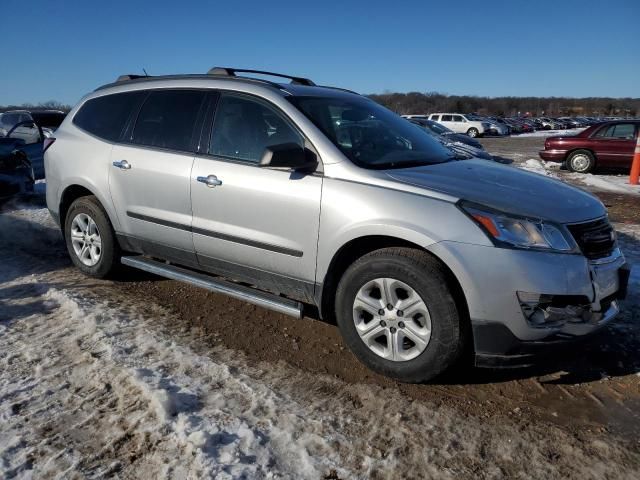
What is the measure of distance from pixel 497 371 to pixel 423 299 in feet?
2.77

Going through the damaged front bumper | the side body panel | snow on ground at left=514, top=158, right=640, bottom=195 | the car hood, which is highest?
the car hood

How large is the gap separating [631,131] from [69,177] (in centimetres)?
1431

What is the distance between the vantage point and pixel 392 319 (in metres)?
3.13

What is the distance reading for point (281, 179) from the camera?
3492 mm

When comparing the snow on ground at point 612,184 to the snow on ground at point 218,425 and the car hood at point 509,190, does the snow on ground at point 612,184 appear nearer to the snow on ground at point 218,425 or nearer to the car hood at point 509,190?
the car hood at point 509,190

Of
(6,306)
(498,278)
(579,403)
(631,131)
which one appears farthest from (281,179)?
(631,131)

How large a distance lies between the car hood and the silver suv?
16 millimetres

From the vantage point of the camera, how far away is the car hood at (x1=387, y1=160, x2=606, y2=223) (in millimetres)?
3002

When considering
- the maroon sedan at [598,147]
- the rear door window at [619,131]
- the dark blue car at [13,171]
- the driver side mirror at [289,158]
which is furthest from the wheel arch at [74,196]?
the rear door window at [619,131]

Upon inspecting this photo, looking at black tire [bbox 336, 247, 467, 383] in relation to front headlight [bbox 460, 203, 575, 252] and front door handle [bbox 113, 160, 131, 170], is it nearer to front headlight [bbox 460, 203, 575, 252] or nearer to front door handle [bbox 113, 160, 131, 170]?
front headlight [bbox 460, 203, 575, 252]

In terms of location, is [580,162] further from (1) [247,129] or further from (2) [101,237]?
(2) [101,237]

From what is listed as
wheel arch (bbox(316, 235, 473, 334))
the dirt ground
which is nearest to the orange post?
the dirt ground

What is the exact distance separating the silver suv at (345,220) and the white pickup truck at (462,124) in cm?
3474

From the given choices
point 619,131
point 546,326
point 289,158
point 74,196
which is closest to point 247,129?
point 289,158
